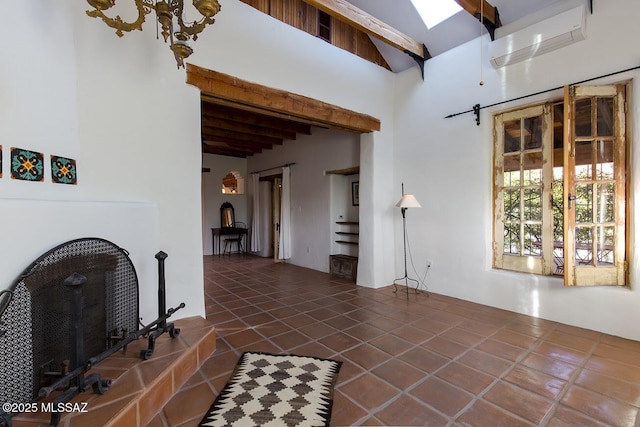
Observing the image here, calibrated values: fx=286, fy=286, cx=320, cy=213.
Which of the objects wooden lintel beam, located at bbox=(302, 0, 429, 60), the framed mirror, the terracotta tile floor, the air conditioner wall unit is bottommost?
the terracotta tile floor

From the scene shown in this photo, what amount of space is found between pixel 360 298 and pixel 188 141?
9.22 feet

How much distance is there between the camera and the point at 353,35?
4.11m

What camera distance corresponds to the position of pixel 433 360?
7.35ft

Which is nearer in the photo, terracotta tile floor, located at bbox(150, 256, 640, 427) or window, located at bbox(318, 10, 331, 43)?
terracotta tile floor, located at bbox(150, 256, 640, 427)

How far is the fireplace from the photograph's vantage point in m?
1.37

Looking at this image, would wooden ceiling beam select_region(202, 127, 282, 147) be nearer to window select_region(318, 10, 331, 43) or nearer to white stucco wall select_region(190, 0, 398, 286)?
white stucco wall select_region(190, 0, 398, 286)

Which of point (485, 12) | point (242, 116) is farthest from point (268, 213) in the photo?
point (485, 12)

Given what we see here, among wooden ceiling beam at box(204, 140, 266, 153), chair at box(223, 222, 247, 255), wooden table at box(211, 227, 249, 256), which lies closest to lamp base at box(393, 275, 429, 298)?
wooden ceiling beam at box(204, 140, 266, 153)

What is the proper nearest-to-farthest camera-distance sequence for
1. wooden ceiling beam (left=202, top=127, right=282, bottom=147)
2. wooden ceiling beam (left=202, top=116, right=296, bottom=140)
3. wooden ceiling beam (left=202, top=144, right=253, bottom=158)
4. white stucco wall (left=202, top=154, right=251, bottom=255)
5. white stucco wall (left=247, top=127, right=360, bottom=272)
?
wooden ceiling beam (left=202, top=116, right=296, bottom=140) → white stucco wall (left=247, top=127, right=360, bottom=272) → wooden ceiling beam (left=202, top=127, right=282, bottom=147) → wooden ceiling beam (left=202, top=144, right=253, bottom=158) → white stucco wall (left=202, top=154, right=251, bottom=255)

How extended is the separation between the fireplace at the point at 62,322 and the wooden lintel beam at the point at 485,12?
13.2 ft

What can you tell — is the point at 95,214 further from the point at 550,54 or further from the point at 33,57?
the point at 550,54

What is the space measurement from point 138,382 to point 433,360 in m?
2.02

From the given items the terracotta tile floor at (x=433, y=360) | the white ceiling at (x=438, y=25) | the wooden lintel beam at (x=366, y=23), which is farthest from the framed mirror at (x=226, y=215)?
the wooden lintel beam at (x=366, y=23)

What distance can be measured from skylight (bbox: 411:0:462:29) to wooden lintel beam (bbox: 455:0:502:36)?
39cm
